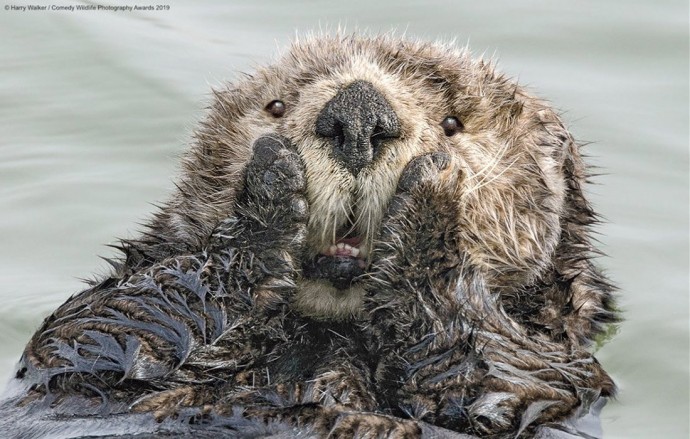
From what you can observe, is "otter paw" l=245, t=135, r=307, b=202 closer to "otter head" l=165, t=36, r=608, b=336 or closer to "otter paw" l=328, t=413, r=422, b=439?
"otter head" l=165, t=36, r=608, b=336

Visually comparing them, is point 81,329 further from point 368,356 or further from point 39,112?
point 39,112

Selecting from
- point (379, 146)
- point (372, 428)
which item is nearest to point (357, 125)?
point (379, 146)

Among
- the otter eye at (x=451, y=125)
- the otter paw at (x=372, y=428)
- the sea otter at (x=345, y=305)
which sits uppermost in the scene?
the otter eye at (x=451, y=125)

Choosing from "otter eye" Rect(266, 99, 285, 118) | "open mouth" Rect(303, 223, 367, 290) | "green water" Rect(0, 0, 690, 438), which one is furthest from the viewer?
"green water" Rect(0, 0, 690, 438)

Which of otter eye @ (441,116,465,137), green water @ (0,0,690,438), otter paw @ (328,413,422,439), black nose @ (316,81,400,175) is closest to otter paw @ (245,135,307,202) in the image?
black nose @ (316,81,400,175)

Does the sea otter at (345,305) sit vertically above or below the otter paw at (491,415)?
above

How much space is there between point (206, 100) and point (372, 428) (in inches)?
97.6

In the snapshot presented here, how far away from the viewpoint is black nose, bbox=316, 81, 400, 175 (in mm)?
4441

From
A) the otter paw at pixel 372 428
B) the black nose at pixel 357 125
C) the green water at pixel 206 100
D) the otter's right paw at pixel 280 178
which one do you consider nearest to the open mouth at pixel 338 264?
the otter's right paw at pixel 280 178

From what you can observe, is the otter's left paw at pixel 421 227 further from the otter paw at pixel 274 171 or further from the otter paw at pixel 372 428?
the otter paw at pixel 372 428

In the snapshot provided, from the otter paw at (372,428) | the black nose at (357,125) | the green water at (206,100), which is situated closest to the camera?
the otter paw at (372,428)

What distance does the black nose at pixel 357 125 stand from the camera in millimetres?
4441

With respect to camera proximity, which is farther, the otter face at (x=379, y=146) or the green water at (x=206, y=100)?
the green water at (x=206, y=100)

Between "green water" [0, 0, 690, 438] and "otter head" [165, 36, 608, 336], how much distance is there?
3.46 ft
